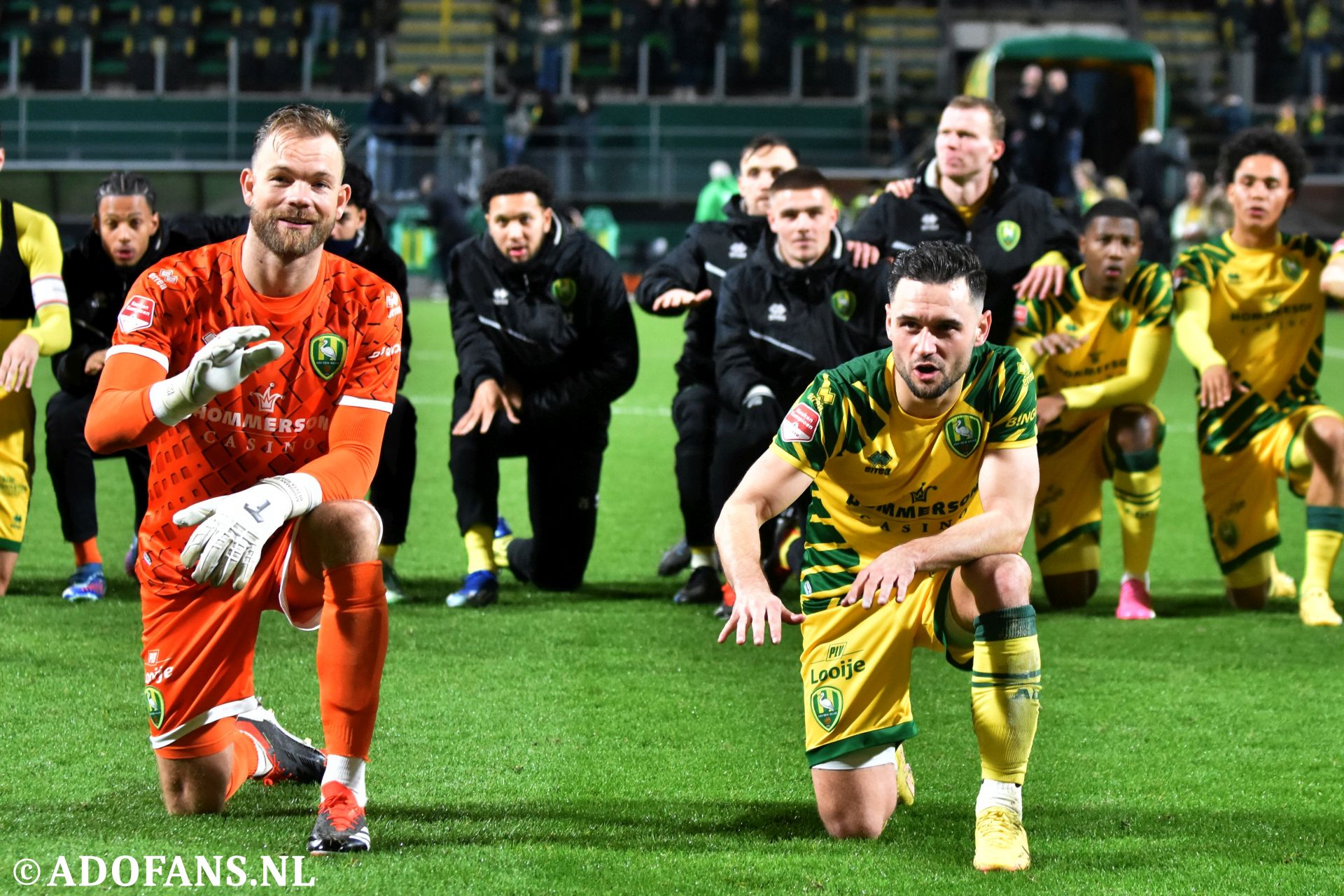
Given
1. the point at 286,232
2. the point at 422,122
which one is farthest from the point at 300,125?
the point at 422,122

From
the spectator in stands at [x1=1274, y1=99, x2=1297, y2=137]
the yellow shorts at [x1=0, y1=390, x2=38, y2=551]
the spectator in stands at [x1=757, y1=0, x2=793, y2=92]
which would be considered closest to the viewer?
the yellow shorts at [x1=0, y1=390, x2=38, y2=551]

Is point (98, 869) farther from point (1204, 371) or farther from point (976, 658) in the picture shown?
point (1204, 371)

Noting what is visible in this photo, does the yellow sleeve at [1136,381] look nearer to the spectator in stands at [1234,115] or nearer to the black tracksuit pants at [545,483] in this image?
the black tracksuit pants at [545,483]

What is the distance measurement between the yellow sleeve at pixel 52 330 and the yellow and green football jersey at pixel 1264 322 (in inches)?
179

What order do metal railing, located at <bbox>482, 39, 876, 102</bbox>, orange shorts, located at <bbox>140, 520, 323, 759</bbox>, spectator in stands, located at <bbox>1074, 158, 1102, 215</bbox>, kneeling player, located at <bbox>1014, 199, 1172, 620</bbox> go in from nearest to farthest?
orange shorts, located at <bbox>140, 520, 323, 759</bbox>, kneeling player, located at <bbox>1014, 199, 1172, 620</bbox>, spectator in stands, located at <bbox>1074, 158, 1102, 215</bbox>, metal railing, located at <bbox>482, 39, 876, 102</bbox>

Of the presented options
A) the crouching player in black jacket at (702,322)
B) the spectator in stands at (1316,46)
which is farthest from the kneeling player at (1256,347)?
the spectator in stands at (1316,46)

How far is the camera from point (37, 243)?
6742 mm

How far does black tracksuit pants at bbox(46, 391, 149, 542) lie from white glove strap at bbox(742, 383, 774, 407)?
8.34 ft

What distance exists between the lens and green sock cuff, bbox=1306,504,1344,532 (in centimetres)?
703

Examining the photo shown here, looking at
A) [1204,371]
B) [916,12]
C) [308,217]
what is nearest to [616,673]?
[308,217]

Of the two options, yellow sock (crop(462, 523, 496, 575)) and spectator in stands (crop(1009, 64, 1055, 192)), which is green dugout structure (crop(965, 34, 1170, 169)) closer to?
spectator in stands (crop(1009, 64, 1055, 192))

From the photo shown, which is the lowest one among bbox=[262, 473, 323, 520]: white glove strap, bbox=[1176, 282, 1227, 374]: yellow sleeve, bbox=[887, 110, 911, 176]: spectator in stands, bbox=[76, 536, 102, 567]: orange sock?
bbox=[76, 536, 102, 567]: orange sock

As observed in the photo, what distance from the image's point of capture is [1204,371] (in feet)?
22.7

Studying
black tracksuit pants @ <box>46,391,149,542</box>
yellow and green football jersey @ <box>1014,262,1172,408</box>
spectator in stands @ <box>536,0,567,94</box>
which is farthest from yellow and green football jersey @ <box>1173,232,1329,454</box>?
spectator in stands @ <box>536,0,567,94</box>
